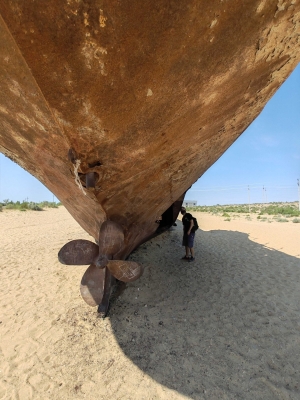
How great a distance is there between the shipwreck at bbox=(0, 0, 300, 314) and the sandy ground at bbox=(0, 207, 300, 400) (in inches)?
78.4

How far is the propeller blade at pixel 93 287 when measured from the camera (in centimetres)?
319

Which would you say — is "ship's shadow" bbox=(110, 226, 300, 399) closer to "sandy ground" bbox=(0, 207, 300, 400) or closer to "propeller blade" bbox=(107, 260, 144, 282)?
"sandy ground" bbox=(0, 207, 300, 400)

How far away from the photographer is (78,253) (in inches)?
118

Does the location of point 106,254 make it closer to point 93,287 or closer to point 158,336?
point 93,287

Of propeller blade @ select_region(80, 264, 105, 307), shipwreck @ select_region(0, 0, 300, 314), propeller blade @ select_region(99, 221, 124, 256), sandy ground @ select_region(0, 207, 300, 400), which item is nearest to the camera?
shipwreck @ select_region(0, 0, 300, 314)

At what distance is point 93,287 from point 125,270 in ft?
2.00

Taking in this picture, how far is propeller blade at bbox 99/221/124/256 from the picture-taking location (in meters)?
2.92

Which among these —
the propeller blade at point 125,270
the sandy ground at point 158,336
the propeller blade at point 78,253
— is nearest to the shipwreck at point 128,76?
the propeller blade at point 78,253

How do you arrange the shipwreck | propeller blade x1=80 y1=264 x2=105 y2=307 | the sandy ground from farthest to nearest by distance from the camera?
propeller blade x1=80 y1=264 x2=105 y2=307, the sandy ground, the shipwreck

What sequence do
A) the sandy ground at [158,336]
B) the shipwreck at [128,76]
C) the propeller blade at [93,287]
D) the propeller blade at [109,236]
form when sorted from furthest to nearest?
the propeller blade at [93,287], the propeller blade at [109,236], the sandy ground at [158,336], the shipwreck at [128,76]

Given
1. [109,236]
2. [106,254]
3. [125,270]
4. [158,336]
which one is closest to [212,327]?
[158,336]

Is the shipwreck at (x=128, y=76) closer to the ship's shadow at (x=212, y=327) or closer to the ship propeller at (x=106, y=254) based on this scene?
the ship propeller at (x=106, y=254)

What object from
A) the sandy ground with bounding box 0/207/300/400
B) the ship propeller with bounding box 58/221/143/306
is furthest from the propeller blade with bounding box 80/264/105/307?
the sandy ground with bounding box 0/207/300/400

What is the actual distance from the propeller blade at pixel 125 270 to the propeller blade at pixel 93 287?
33 cm
